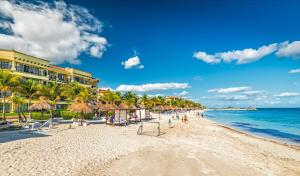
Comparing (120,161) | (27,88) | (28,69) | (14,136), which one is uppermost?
(28,69)

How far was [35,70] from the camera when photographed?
1594 inches

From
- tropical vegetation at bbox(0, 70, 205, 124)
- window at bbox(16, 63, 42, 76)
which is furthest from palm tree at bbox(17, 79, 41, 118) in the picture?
window at bbox(16, 63, 42, 76)

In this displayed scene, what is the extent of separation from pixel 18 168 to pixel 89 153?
3773mm

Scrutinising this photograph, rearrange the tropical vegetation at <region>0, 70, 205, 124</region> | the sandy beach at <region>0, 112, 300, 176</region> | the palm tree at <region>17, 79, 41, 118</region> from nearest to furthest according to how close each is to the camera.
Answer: the sandy beach at <region>0, 112, 300, 176</region> → the tropical vegetation at <region>0, 70, 205, 124</region> → the palm tree at <region>17, 79, 41, 118</region>

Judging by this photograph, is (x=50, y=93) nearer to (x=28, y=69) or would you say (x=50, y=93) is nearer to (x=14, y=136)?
(x=28, y=69)

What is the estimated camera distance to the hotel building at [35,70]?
34.7 metres

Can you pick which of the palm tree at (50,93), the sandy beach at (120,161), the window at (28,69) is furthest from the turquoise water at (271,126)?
the window at (28,69)

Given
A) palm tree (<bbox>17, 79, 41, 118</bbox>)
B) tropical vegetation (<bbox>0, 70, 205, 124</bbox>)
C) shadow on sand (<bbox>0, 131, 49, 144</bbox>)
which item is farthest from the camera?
palm tree (<bbox>17, 79, 41, 118</bbox>)

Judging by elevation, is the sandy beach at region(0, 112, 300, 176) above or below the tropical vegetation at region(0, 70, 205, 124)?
below

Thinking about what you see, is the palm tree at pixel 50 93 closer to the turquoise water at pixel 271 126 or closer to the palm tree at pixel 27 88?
the palm tree at pixel 27 88

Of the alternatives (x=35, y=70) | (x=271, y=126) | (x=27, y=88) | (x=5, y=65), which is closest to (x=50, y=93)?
(x=27, y=88)

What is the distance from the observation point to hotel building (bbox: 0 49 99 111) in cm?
3469

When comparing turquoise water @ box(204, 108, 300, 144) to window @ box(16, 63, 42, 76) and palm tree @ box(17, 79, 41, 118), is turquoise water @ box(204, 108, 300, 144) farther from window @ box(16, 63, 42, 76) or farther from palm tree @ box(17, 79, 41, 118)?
window @ box(16, 63, 42, 76)

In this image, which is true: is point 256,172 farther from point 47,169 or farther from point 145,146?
point 47,169
